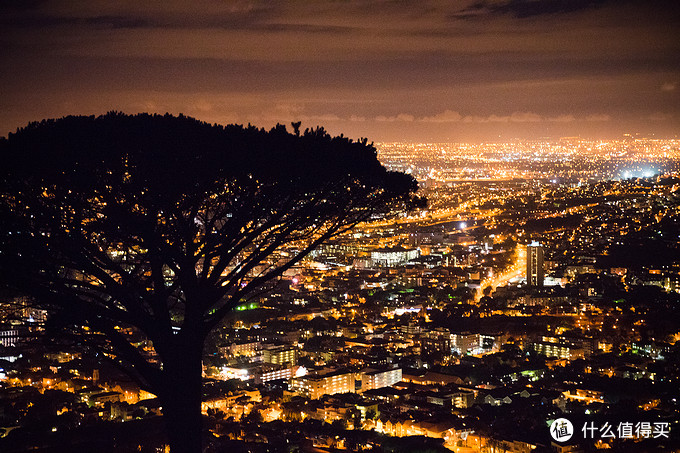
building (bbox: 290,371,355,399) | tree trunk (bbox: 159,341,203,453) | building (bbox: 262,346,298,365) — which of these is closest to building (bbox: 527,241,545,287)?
building (bbox: 262,346,298,365)

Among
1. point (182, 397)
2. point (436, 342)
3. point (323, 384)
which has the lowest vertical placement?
point (323, 384)

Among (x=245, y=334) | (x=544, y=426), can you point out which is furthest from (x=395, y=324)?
(x=544, y=426)

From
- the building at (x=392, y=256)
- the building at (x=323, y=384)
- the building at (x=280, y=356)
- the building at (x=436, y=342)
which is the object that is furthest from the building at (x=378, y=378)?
the building at (x=392, y=256)

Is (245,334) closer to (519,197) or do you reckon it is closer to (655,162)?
(519,197)

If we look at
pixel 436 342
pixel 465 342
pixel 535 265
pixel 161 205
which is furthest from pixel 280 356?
pixel 535 265

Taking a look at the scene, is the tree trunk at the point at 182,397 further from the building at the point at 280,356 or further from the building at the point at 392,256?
the building at the point at 392,256

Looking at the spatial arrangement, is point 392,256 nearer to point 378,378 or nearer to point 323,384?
point 378,378
